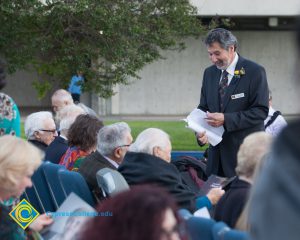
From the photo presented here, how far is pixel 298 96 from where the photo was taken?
1.23m

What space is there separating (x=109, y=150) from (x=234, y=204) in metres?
1.75

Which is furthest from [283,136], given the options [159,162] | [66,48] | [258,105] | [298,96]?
[66,48]

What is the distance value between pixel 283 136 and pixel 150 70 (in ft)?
87.8

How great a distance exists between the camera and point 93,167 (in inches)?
199

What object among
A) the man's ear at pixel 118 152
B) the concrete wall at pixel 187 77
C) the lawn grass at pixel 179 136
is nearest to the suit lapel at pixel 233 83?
the man's ear at pixel 118 152

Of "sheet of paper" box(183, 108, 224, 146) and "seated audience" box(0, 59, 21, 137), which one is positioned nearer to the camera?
"seated audience" box(0, 59, 21, 137)

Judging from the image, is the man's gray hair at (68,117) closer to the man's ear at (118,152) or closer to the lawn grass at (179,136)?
the man's ear at (118,152)

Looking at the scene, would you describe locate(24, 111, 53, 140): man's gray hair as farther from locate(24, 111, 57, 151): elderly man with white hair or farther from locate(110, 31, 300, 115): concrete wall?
locate(110, 31, 300, 115): concrete wall

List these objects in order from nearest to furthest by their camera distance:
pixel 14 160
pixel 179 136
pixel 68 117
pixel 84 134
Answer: pixel 14 160
pixel 84 134
pixel 68 117
pixel 179 136

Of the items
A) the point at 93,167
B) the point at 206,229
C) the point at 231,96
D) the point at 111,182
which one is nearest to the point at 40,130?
the point at 93,167

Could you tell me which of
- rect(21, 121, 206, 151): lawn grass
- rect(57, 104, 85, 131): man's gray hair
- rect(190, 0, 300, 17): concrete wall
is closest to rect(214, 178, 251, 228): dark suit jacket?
rect(57, 104, 85, 131): man's gray hair

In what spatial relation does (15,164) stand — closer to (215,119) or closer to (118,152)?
(118,152)

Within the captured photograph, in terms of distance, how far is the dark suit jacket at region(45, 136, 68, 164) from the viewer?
6305 mm

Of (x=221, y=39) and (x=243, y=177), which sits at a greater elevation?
(x=221, y=39)
